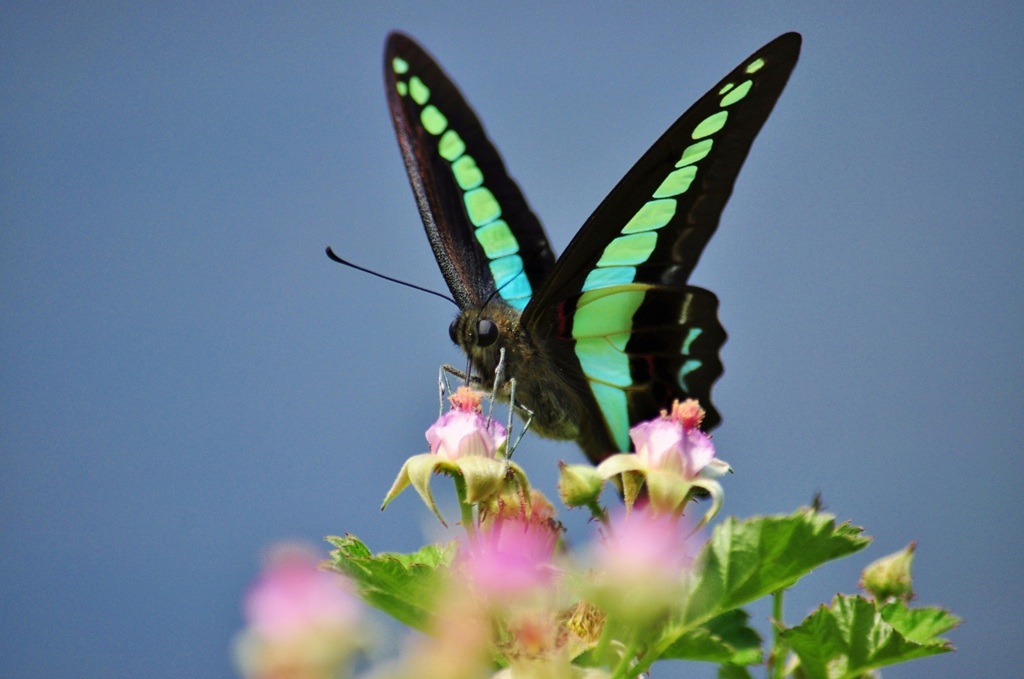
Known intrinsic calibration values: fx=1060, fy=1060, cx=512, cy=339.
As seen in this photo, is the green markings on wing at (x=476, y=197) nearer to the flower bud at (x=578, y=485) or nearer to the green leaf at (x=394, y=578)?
the flower bud at (x=578, y=485)

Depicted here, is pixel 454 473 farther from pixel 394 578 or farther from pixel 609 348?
pixel 609 348

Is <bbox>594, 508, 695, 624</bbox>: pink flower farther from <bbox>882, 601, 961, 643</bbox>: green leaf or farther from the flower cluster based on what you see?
<bbox>882, 601, 961, 643</bbox>: green leaf

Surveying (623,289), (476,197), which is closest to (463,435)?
(623,289)

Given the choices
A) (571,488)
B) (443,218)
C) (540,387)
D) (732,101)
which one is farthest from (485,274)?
(571,488)

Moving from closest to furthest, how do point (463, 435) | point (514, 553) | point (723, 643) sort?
point (514, 553), point (723, 643), point (463, 435)

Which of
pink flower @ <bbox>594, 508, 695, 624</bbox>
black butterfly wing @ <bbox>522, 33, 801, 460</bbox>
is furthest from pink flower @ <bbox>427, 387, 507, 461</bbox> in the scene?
black butterfly wing @ <bbox>522, 33, 801, 460</bbox>

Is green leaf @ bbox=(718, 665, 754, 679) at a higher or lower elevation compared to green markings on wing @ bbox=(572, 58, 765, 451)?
lower

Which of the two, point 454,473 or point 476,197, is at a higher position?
point 476,197

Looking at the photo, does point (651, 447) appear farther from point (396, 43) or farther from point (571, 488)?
point (396, 43)
